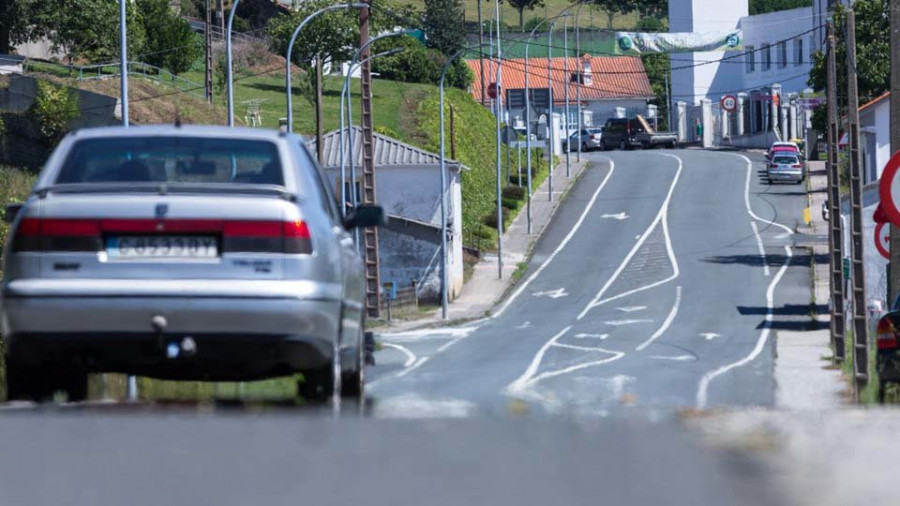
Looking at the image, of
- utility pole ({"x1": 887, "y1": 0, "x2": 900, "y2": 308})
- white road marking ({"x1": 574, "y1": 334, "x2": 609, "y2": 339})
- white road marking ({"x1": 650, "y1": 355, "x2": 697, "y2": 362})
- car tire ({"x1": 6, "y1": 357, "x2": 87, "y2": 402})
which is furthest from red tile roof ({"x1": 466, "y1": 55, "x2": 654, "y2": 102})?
car tire ({"x1": 6, "y1": 357, "x2": 87, "y2": 402})

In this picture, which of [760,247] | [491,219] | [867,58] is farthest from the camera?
[867,58]

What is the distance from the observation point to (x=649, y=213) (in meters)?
64.8

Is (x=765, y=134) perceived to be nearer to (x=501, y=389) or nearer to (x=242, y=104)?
(x=242, y=104)

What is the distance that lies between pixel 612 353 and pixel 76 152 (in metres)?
28.1

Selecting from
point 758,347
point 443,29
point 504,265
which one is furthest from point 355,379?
point 443,29

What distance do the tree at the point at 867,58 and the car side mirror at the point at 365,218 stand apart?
60819 millimetres

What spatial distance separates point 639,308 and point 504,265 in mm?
12184

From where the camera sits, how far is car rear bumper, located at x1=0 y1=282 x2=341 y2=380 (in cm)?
789

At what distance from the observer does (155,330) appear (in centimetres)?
792

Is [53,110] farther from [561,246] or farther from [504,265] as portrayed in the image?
[561,246]

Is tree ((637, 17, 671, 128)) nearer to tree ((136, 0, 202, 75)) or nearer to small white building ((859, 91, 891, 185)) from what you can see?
tree ((136, 0, 202, 75))

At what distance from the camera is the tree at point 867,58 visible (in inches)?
2712

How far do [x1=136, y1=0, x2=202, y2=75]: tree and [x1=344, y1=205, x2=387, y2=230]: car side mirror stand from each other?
222 feet

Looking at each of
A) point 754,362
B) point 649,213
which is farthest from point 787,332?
point 649,213
